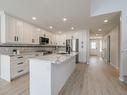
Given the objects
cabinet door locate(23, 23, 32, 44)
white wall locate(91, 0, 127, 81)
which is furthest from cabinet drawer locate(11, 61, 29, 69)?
white wall locate(91, 0, 127, 81)

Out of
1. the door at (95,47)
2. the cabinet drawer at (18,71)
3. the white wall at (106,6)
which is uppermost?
the white wall at (106,6)

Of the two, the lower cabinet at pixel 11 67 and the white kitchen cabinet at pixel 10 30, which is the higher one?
the white kitchen cabinet at pixel 10 30

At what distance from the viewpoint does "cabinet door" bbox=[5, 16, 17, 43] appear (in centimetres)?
365

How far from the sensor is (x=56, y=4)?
2953mm

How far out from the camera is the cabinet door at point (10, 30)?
3648 mm

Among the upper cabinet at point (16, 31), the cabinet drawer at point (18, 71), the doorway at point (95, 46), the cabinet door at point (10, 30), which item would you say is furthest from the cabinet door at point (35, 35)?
the doorway at point (95, 46)

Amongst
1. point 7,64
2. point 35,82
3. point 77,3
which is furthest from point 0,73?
point 77,3

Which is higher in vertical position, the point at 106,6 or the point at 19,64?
the point at 106,6

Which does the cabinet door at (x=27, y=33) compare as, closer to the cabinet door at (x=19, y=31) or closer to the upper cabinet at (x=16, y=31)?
the upper cabinet at (x=16, y=31)

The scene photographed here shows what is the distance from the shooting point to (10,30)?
148 inches

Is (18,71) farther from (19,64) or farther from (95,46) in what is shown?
(95,46)

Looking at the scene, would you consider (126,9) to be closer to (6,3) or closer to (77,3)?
(77,3)

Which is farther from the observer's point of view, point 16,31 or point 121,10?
point 16,31

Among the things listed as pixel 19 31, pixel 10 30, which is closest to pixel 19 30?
pixel 19 31
